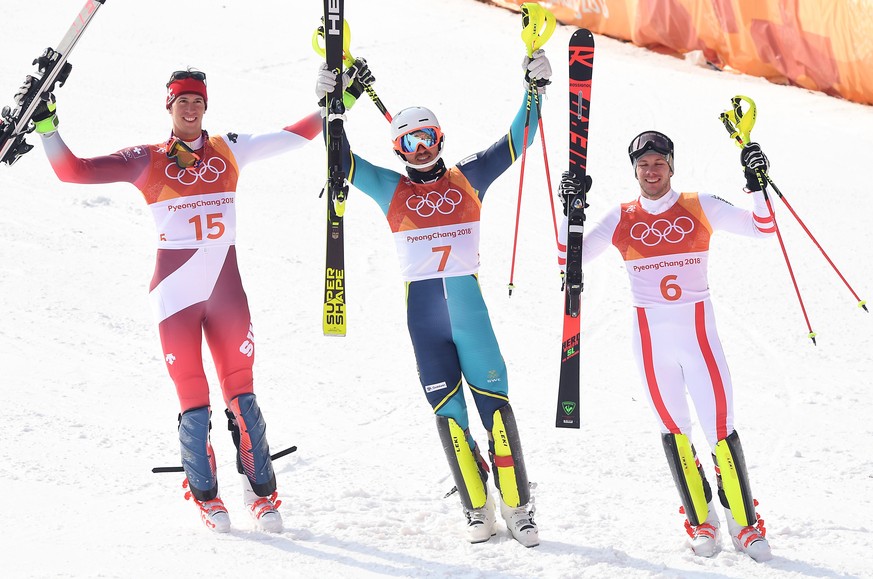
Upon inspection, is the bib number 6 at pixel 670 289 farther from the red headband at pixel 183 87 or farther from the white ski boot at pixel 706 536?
the red headband at pixel 183 87

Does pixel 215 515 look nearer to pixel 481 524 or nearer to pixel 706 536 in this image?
pixel 481 524

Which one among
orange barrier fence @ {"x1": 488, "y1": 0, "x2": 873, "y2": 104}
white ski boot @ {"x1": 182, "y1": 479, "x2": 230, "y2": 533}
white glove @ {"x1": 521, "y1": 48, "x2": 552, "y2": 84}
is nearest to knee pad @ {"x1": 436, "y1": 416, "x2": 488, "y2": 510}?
white ski boot @ {"x1": 182, "y1": 479, "x2": 230, "y2": 533}

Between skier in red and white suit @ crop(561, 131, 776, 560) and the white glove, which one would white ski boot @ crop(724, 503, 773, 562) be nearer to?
skier in red and white suit @ crop(561, 131, 776, 560)

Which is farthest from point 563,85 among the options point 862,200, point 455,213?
point 455,213

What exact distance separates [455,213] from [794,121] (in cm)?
798

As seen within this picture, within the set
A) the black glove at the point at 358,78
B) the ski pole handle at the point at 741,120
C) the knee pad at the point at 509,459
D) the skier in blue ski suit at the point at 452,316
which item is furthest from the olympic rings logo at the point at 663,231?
the black glove at the point at 358,78

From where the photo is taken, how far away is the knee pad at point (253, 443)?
5449 millimetres

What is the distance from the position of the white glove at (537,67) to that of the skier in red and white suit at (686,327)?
1.99 ft

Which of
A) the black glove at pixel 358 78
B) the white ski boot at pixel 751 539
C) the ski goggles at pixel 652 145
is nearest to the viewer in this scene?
the white ski boot at pixel 751 539

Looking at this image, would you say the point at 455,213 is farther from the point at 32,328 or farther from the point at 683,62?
the point at 683,62

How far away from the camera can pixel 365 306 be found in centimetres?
902

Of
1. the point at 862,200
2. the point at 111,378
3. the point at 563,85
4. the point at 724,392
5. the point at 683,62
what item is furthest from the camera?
the point at 683,62

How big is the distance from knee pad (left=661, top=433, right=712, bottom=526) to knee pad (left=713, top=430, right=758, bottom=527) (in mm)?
128

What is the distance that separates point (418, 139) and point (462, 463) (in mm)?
1592
